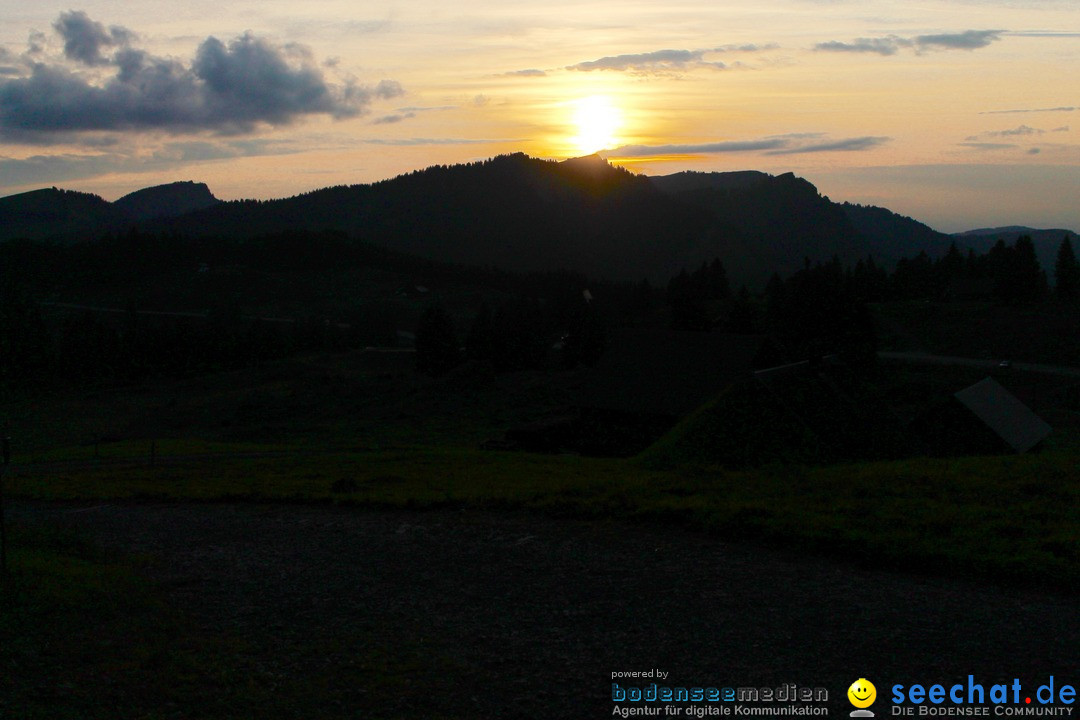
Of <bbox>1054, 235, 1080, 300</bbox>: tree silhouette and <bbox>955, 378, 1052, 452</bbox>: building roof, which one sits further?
<bbox>1054, 235, 1080, 300</bbox>: tree silhouette

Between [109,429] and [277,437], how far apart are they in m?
15.7

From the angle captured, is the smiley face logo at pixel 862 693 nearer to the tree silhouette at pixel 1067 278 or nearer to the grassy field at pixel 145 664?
the grassy field at pixel 145 664

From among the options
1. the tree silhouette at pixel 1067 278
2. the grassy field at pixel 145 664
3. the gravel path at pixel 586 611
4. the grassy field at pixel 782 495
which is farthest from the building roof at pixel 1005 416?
the tree silhouette at pixel 1067 278

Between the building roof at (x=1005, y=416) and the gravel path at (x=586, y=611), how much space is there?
18.0 m

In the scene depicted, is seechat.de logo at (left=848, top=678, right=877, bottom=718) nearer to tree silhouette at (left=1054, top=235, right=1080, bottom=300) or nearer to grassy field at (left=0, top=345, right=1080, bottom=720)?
grassy field at (left=0, top=345, right=1080, bottom=720)

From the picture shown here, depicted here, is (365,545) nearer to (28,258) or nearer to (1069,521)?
(1069,521)

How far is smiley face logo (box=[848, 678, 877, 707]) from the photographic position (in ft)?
20.4

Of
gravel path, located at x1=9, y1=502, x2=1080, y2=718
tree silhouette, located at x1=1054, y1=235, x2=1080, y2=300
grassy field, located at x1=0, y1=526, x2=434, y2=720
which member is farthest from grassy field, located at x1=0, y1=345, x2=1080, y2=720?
tree silhouette, located at x1=1054, y1=235, x2=1080, y2=300

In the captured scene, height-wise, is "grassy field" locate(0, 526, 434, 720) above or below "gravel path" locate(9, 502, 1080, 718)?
above

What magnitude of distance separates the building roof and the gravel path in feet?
59.2

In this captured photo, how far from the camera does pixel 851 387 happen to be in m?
21.9

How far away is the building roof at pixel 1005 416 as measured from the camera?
25422mm

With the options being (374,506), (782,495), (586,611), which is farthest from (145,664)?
(782,495)

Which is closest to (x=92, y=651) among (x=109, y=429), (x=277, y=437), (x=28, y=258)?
(x=277, y=437)
